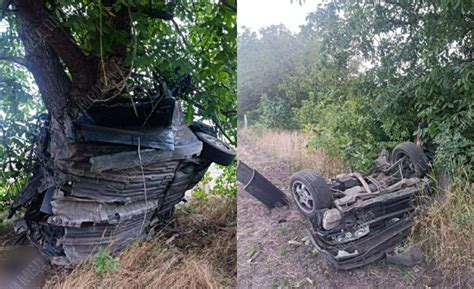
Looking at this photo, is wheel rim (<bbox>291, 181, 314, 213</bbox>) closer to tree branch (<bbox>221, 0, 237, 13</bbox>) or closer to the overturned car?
the overturned car

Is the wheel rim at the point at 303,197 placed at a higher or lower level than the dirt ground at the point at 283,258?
higher

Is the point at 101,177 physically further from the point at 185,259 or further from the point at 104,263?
the point at 185,259

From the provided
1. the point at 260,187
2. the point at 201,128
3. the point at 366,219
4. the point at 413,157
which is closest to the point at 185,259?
the point at 260,187

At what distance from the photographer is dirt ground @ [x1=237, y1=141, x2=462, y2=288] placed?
1.19 m

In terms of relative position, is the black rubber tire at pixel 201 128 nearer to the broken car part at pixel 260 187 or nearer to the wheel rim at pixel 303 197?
the broken car part at pixel 260 187

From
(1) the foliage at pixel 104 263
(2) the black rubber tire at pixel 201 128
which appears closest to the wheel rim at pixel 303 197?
(2) the black rubber tire at pixel 201 128

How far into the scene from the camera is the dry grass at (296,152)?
1.23 metres

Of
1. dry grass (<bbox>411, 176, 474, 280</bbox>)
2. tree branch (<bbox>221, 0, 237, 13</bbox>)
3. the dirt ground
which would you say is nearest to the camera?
dry grass (<bbox>411, 176, 474, 280</bbox>)

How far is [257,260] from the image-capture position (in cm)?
131

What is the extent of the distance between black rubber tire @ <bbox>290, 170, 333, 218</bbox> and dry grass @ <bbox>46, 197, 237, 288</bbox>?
288mm

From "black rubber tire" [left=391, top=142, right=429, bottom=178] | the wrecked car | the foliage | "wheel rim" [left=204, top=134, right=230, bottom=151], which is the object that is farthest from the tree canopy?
the foliage

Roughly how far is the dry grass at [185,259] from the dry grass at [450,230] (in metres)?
0.65

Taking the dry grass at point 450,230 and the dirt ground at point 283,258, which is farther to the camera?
the dirt ground at point 283,258

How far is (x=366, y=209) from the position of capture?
118cm
